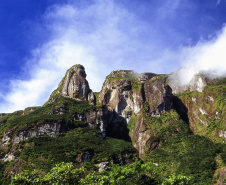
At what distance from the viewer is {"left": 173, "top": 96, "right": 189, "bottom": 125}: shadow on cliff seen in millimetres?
144400

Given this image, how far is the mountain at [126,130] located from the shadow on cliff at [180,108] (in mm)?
614

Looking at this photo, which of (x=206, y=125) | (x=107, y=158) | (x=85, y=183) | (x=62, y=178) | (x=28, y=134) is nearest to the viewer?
(x=62, y=178)

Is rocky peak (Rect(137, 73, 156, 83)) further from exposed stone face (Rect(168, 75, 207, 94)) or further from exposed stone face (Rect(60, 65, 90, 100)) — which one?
exposed stone face (Rect(60, 65, 90, 100))

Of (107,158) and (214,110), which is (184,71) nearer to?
(214,110)

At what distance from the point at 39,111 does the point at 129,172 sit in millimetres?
104252

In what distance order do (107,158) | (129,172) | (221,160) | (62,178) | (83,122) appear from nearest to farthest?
(62,178), (129,172), (221,160), (107,158), (83,122)

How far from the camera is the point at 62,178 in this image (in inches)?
936

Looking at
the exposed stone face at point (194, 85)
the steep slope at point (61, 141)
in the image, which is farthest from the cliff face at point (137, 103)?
the exposed stone face at point (194, 85)

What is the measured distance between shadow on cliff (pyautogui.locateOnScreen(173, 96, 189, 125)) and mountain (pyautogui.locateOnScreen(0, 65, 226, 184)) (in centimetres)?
61

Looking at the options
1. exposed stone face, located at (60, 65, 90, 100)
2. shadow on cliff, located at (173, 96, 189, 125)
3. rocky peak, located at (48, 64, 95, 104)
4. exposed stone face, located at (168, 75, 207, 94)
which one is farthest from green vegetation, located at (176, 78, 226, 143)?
exposed stone face, located at (60, 65, 90, 100)

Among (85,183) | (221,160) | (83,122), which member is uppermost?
(83,122)

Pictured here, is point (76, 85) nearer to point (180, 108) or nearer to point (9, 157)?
point (180, 108)

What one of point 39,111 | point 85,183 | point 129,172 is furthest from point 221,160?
point 39,111

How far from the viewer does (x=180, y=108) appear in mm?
148875
